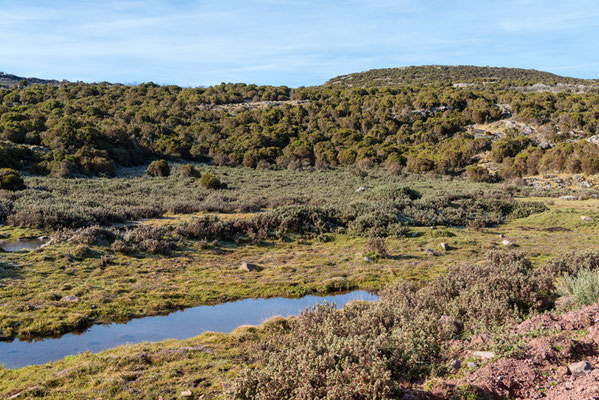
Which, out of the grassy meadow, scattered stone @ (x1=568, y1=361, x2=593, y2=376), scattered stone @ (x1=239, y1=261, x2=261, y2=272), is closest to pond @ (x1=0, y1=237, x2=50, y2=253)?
the grassy meadow

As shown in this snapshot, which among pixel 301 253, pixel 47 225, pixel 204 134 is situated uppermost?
pixel 204 134

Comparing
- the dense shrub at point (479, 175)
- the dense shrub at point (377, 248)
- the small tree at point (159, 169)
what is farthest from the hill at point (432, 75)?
the dense shrub at point (377, 248)

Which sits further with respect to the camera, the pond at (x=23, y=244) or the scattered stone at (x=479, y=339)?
the pond at (x=23, y=244)

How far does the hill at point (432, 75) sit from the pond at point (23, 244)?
95262 millimetres

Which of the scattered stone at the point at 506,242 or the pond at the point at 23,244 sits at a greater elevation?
the pond at the point at 23,244

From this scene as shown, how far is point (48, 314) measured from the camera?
8297mm

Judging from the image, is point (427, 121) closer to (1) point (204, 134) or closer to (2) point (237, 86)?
(1) point (204, 134)

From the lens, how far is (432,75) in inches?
4141

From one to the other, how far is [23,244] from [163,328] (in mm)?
7758

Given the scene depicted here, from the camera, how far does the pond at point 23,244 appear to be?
1189 centimetres

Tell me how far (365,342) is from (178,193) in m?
23.1

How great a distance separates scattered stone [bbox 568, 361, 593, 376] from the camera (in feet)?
13.8

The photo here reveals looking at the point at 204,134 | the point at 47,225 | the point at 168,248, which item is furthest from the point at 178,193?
the point at 204,134

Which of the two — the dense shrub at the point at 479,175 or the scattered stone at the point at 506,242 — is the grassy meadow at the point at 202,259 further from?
the dense shrub at the point at 479,175
